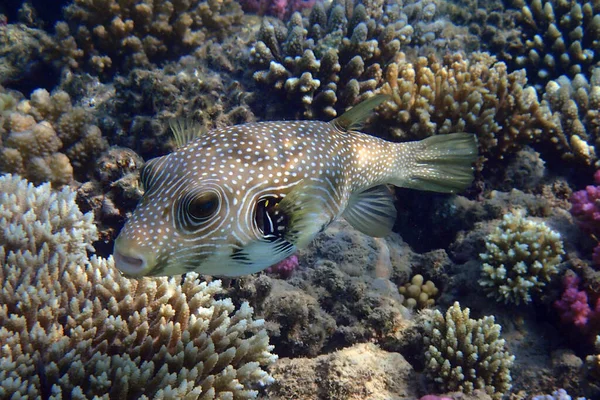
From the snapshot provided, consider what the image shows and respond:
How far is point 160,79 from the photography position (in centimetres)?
560

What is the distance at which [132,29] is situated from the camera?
736cm

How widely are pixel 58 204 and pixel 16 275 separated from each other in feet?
3.67

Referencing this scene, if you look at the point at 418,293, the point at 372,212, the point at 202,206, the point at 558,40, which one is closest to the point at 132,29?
the point at 372,212

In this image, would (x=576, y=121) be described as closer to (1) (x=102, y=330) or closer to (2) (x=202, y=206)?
(2) (x=202, y=206)

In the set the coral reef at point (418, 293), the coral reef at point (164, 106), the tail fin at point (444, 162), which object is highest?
the coral reef at point (164, 106)

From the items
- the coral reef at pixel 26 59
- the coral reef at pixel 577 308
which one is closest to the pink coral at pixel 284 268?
the coral reef at pixel 577 308

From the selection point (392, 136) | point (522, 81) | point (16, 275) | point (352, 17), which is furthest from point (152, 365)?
point (522, 81)

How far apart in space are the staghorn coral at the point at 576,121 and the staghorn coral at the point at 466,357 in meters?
3.74

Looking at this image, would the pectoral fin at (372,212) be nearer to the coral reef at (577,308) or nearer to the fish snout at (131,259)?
the coral reef at (577,308)

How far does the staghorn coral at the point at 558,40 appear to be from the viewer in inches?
318

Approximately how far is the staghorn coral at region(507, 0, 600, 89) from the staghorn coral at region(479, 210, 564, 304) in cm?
486

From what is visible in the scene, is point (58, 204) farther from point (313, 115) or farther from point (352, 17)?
point (352, 17)

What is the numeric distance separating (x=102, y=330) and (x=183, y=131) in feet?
6.15

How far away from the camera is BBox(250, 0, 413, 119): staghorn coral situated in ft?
19.6
